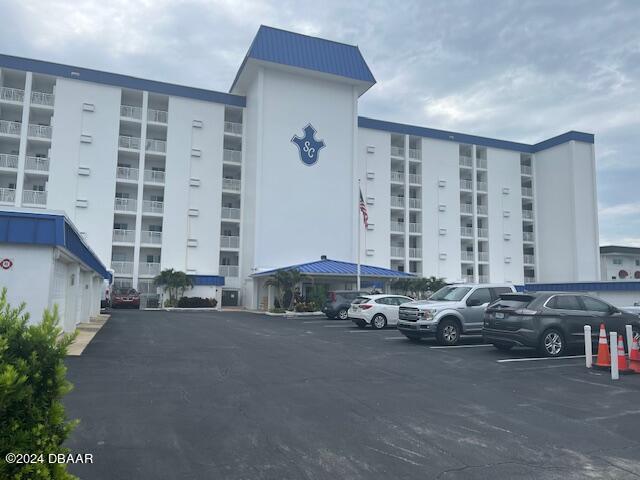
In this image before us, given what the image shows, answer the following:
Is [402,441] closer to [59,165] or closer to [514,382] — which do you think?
[514,382]

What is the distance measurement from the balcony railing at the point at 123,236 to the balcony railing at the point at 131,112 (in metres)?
9.50

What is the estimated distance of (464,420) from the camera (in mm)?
6469

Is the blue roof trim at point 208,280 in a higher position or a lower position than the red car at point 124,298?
higher

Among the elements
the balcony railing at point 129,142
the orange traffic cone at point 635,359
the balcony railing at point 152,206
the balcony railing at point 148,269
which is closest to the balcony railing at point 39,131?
the balcony railing at point 129,142

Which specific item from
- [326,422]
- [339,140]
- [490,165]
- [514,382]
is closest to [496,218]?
[490,165]

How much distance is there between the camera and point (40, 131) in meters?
38.2

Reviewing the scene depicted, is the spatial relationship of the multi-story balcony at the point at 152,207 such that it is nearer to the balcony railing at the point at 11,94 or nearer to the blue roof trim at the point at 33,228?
the balcony railing at the point at 11,94

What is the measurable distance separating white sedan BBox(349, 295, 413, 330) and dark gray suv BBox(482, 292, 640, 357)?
7749 millimetres

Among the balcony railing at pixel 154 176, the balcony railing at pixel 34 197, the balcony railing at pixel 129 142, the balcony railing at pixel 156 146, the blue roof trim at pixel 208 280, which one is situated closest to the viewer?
the balcony railing at pixel 34 197

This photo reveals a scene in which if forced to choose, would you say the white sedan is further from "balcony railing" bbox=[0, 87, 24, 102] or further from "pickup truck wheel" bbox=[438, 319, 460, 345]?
"balcony railing" bbox=[0, 87, 24, 102]

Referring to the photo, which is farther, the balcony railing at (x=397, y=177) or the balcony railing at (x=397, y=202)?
the balcony railing at (x=397, y=177)

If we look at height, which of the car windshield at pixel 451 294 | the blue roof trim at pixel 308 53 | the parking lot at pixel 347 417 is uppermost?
the blue roof trim at pixel 308 53

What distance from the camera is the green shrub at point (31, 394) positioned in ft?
9.18

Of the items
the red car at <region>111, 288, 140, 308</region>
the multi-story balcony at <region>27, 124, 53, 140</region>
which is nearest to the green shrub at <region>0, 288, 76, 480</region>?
the red car at <region>111, 288, 140, 308</region>
